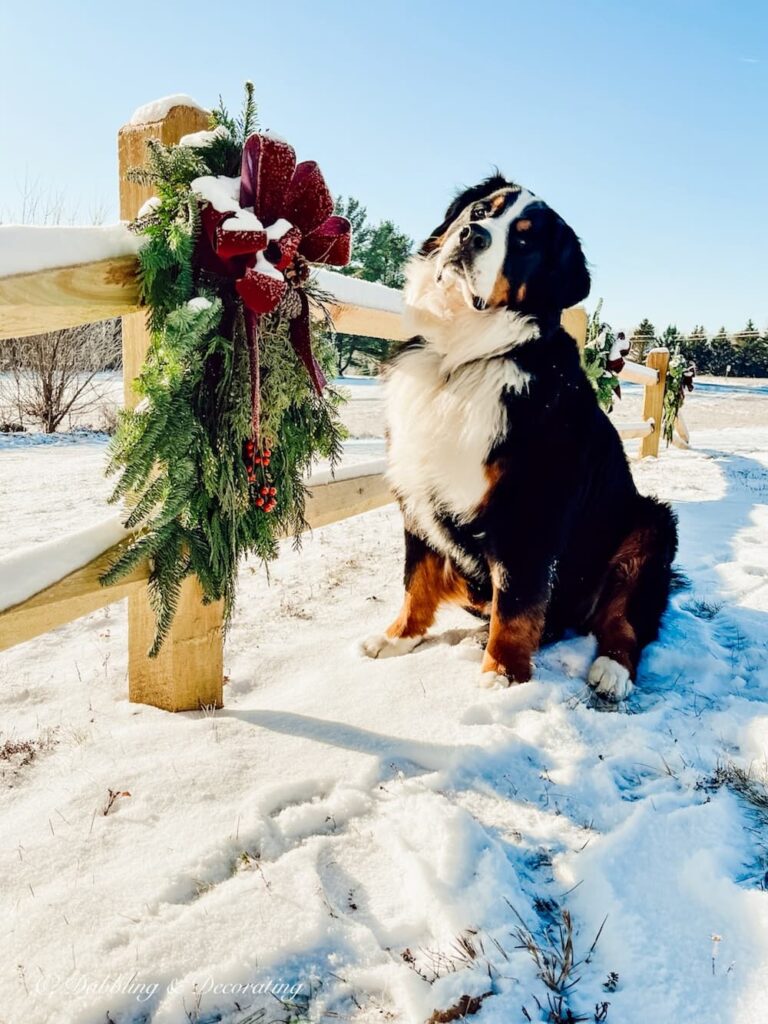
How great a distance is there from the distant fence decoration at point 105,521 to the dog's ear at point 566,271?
785 mm

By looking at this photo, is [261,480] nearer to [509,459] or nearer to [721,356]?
[509,459]

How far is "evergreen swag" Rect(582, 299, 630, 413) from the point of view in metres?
6.71

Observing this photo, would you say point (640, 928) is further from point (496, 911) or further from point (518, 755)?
point (518, 755)

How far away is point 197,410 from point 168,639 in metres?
0.74

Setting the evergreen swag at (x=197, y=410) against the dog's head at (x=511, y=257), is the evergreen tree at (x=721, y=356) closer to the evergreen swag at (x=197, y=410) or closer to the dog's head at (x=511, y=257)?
the dog's head at (x=511, y=257)

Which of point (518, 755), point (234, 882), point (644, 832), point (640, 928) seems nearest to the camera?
point (640, 928)

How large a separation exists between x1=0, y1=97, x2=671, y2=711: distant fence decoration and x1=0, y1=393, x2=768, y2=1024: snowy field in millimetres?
154

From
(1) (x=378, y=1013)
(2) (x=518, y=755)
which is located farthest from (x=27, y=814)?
(2) (x=518, y=755)

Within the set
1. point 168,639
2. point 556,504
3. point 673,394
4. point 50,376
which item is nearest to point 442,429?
point 556,504

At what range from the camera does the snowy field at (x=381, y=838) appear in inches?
43.4

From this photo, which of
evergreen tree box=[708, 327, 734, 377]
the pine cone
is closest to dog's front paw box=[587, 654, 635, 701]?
the pine cone

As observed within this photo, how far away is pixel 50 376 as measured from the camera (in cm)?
1109

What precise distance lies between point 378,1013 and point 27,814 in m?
0.96

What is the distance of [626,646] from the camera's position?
8.05ft
